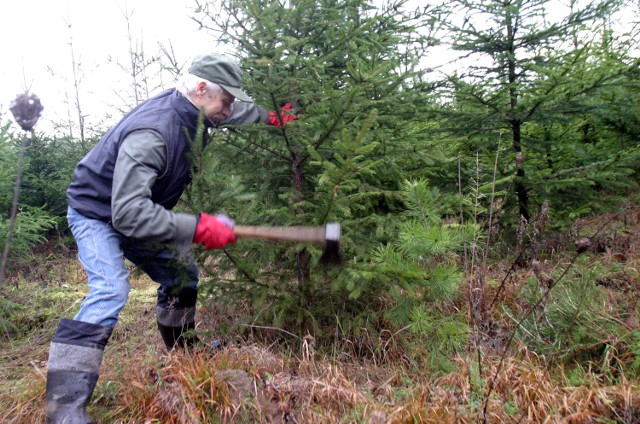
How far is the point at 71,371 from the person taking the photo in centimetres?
242

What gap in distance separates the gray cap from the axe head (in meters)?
1.05

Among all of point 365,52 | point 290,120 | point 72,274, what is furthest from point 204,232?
point 72,274

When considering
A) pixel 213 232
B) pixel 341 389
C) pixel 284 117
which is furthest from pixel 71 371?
pixel 284 117

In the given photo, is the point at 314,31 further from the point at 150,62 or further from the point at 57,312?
the point at 150,62

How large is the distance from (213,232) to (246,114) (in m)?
1.05

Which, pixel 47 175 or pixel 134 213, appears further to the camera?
pixel 47 175

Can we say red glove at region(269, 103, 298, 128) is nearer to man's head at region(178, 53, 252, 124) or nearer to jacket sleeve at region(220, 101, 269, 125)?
jacket sleeve at region(220, 101, 269, 125)

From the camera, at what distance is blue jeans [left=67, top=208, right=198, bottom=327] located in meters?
2.55

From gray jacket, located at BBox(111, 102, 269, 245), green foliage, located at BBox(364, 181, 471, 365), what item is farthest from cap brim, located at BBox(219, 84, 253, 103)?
green foliage, located at BBox(364, 181, 471, 365)

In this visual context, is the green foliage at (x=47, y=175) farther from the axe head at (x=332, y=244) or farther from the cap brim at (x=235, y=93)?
the axe head at (x=332, y=244)

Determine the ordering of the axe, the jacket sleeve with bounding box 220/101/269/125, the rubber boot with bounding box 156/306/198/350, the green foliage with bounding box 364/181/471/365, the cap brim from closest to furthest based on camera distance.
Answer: the axe → the green foliage with bounding box 364/181/471/365 → the cap brim → the jacket sleeve with bounding box 220/101/269/125 → the rubber boot with bounding box 156/306/198/350

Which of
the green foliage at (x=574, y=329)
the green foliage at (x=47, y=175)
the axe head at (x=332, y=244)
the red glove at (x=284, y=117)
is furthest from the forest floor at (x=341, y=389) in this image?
the green foliage at (x=47, y=175)

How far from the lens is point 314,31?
3.70 meters

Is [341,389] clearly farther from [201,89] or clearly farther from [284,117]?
[201,89]
